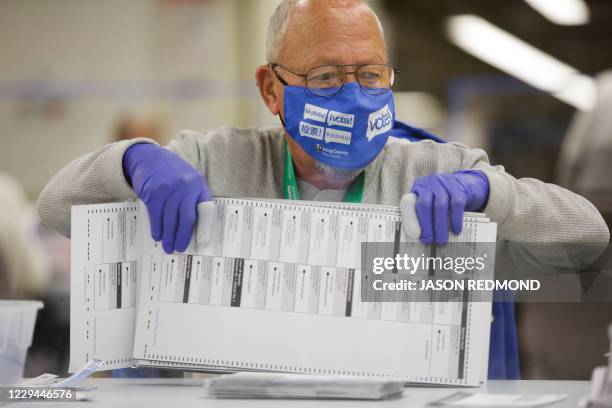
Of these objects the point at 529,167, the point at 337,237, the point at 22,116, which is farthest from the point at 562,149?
the point at 337,237

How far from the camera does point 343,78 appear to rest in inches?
74.5

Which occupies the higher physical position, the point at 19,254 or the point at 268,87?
the point at 268,87

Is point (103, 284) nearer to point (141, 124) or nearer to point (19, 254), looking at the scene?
point (19, 254)

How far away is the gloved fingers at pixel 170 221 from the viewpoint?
5.23ft

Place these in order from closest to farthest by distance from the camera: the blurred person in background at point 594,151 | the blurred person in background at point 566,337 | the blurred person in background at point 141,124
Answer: the blurred person in background at point 566,337, the blurred person in background at point 594,151, the blurred person in background at point 141,124

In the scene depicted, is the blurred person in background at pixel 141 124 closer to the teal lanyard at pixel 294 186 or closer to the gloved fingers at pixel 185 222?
the teal lanyard at pixel 294 186

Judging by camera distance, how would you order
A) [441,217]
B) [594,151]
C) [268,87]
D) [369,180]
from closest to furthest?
[441,217] → [369,180] → [268,87] → [594,151]

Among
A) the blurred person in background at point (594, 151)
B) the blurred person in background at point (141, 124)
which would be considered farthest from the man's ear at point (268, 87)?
the blurred person in background at point (141, 124)

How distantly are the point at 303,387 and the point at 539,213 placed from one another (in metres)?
0.65

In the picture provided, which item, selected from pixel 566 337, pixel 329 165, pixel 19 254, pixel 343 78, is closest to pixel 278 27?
pixel 343 78

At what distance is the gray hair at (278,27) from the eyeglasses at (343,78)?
123 millimetres

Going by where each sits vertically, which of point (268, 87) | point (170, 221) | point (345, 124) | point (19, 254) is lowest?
point (19, 254)

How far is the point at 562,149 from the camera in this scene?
197 inches

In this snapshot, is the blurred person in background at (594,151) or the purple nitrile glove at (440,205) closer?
the purple nitrile glove at (440,205)
